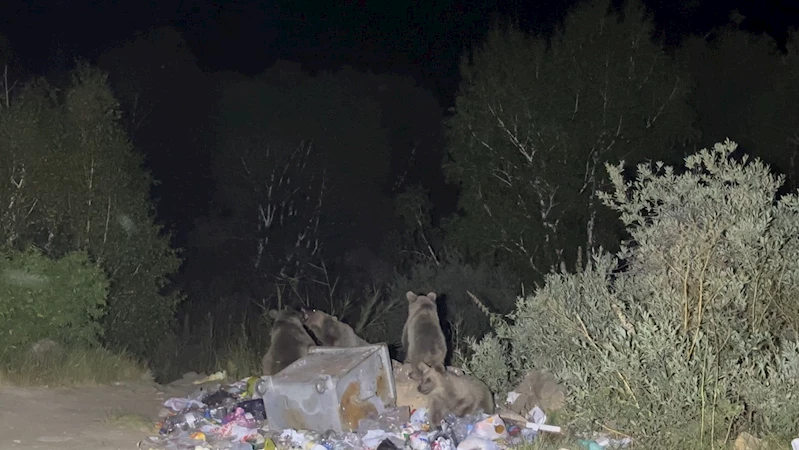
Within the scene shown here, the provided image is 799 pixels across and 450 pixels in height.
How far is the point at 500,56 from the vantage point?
1978cm

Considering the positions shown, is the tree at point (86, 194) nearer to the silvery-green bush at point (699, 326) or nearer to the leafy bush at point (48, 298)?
the leafy bush at point (48, 298)

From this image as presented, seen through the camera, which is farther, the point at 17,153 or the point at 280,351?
the point at 17,153

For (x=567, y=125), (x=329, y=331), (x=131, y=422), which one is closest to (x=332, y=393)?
(x=131, y=422)

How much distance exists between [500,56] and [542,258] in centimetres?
438

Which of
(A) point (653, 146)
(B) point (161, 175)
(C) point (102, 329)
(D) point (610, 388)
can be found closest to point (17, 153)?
(C) point (102, 329)

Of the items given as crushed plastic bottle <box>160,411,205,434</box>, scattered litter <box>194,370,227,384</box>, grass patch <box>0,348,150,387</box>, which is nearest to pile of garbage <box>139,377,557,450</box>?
crushed plastic bottle <box>160,411,205,434</box>

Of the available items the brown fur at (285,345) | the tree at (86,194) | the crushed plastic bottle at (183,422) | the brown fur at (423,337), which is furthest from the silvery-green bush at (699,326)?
the tree at (86,194)

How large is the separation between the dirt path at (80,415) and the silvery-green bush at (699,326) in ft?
13.5

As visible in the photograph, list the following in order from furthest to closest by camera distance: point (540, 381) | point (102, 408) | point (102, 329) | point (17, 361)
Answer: point (102, 329)
point (17, 361)
point (102, 408)
point (540, 381)

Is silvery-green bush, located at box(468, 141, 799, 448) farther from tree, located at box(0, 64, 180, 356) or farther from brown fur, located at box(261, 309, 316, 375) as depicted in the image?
tree, located at box(0, 64, 180, 356)

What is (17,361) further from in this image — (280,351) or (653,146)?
(653,146)

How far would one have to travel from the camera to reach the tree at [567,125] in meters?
19.2

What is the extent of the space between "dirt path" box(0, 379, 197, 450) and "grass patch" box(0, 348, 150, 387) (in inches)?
10.3

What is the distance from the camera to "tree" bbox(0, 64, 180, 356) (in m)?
14.5
